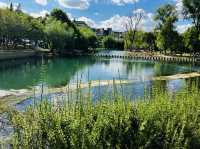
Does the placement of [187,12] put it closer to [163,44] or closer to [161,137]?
[163,44]

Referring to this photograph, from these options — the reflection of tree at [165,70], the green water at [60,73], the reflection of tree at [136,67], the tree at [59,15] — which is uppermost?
the tree at [59,15]

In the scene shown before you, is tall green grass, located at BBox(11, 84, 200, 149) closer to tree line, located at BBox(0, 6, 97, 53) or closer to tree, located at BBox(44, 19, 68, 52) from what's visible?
tree line, located at BBox(0, 6, 97, 53)

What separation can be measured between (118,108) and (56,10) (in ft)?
487

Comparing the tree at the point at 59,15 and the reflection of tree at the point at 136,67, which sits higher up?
the tree at the point at 59,15

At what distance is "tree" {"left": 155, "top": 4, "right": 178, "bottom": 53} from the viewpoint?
384 ft

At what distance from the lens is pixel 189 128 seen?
944cm

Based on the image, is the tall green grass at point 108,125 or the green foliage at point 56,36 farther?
the green foliage at point 56,36

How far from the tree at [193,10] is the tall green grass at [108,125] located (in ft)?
330

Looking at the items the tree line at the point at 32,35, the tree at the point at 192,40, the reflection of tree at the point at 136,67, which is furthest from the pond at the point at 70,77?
the tree at the point at 192,40

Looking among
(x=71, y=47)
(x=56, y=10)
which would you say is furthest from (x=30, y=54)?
(x=56, y=10)

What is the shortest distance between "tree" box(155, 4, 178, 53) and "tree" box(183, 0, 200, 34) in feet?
29.7

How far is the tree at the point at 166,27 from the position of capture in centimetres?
11712

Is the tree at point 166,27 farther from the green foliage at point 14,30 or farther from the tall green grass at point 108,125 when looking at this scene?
the tall green grass at point 108,125

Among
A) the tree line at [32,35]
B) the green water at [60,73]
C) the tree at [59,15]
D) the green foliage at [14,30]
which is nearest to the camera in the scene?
the green water at [60,73]
